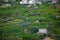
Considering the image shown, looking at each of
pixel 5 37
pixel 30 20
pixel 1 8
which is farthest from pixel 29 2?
pixel 5 37

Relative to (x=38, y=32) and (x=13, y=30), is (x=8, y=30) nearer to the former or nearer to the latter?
(x=13, y=30)

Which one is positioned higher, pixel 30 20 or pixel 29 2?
pixel 29 2

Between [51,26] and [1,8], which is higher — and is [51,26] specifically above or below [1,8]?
below

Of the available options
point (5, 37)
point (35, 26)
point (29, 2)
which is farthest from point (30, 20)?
point (5, 37)

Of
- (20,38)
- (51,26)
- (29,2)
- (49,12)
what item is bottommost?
(20,38)

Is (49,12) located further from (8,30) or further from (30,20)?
(8,30)

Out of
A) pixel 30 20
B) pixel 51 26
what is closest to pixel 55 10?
pixel 51 26

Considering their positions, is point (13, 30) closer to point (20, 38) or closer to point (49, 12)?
point (20, 38)
